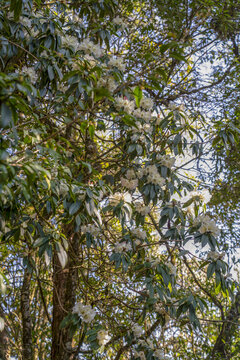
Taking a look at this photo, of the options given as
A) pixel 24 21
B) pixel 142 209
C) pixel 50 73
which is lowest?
pixel 142 209

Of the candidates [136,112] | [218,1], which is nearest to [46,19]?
[136,112]

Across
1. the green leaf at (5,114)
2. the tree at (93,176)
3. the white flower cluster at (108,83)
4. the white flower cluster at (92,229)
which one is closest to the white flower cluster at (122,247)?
the tree at (93,176)

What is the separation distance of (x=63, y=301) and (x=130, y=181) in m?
1.15

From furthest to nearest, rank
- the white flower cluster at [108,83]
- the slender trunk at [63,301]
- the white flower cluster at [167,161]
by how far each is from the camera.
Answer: the slender trunk at [63,301]
the white flower cluster at [167,161]
the white flower cluster at [108,83]

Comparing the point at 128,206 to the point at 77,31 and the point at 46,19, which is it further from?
the point at 77,31

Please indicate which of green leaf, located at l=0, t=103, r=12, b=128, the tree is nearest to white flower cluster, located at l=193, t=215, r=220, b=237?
the tree

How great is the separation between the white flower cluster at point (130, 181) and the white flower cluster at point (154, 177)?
6.1 inches

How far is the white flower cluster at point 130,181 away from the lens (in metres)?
2.34

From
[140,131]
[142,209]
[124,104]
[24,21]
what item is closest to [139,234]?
[142,209]

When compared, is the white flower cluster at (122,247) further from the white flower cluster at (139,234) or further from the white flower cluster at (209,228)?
the white flower cluster at (209,228)

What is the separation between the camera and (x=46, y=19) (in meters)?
2.11

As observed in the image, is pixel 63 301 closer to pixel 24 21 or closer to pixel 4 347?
pixel 4 347

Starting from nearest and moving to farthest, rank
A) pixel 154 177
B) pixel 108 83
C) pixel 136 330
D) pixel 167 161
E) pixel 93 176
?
pixel 108 83, pixel 154 177, pixel 167 161, pixel 136 330, pixel 93 176

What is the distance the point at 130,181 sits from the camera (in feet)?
7.70
